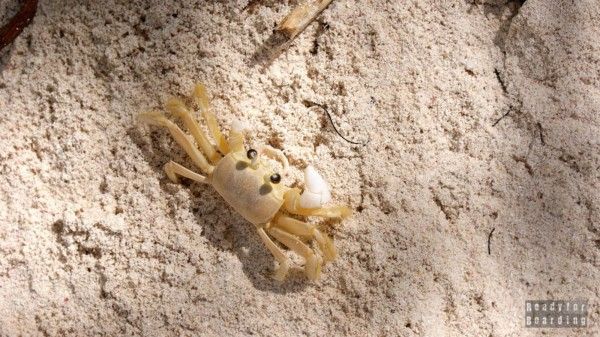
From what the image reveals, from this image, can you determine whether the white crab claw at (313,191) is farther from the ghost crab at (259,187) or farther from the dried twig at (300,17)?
the dried twig at (300,17)

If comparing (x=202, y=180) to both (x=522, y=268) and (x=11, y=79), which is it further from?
(x=522, y=268)

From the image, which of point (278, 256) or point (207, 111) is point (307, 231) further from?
point (207, 111)

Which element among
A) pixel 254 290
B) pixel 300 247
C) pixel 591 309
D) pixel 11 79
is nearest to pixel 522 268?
pixel 591 309

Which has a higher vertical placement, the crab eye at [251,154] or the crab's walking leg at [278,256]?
the crab eye at [251,154]

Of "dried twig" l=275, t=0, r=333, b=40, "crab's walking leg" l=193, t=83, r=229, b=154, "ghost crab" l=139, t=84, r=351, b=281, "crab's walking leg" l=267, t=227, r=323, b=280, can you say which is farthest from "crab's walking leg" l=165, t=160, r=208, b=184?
"dried twig" l=275, t=0, r=333, b=40

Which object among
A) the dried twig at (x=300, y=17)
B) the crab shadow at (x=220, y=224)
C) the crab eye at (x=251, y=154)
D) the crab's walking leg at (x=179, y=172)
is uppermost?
the dried twig at (x=300, y=17)

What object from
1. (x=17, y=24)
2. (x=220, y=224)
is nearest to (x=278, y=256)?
(x=220, y=224)

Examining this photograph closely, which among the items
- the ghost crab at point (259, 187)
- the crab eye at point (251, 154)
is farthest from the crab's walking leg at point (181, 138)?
the crab eye at point (251, 154)
